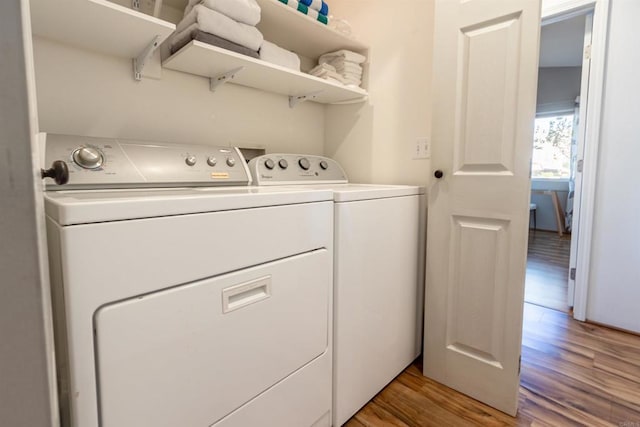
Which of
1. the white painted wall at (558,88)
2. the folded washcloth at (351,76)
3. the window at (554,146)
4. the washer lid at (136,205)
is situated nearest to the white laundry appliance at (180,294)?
the washer lid at (136,205)

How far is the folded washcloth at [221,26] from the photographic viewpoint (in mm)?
1133

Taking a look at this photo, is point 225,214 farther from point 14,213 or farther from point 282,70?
point 282,70

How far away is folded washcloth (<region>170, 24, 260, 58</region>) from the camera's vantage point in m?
1.14

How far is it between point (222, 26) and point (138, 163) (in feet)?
1.95

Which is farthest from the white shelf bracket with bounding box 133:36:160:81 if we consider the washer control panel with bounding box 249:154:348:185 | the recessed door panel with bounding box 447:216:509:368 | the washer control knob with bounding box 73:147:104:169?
the recessed door panel with bounding box 447:216:509:368

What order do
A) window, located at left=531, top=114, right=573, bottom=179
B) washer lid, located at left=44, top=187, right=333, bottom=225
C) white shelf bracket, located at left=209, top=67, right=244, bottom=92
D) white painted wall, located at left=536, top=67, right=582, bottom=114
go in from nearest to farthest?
washer lid, located at left=44, top=187, right=333, bottom=225 < white shelf bracket, located at left=209, top=67, right=244, bottom=92 < white painted wall, located at left=536, top=67, right=582, bottom=114 < window, located at left=531, top=114, right=573, bottom=179

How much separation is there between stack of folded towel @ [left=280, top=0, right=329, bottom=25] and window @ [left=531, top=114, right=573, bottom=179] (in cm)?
533

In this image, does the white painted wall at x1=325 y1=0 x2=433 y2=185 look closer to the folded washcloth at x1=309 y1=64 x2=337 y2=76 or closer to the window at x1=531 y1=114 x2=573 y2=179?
the folded washcloth at x1=309 y1=64 x2=337 y2=76

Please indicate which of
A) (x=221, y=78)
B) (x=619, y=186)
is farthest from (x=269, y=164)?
(x=619, y=186)

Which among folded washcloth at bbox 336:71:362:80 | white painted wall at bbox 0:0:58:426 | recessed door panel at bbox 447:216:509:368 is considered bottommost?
recessed door panel at bbox 447:216:509:368

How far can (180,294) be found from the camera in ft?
2.38

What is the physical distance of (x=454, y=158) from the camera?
4.60ft

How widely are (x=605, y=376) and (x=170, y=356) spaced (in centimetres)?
201

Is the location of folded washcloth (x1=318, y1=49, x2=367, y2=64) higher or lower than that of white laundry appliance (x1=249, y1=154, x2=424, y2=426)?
higher
